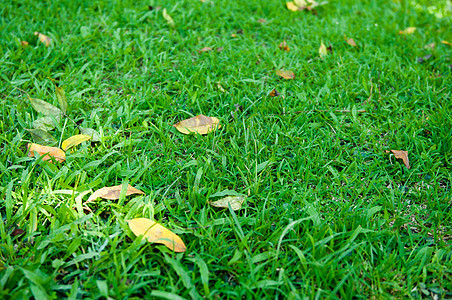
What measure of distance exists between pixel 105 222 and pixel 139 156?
0.44 m

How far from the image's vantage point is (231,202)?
5.19 feet

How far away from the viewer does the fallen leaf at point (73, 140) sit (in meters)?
1.78

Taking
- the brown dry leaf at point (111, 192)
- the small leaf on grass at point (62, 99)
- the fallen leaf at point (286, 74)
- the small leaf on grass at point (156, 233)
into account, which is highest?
the small leaf on grass at point (62, 99)

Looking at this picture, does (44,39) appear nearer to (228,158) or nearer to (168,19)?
(168,19)

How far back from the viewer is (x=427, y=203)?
1.67m

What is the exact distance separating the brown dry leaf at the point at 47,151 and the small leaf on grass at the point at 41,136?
59 mm

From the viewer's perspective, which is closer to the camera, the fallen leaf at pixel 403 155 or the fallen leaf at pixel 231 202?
the fallen leaf at pixel 231 202

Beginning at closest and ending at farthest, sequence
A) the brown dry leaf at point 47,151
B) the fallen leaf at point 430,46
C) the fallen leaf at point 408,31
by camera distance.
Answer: the brown dry leaf at point 47,151
the fallen leaf at point 430,46
the fallen leaf at point 408,31

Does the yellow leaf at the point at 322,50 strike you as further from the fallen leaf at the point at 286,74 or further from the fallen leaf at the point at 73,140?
the fallen leaf at the point at 73,140

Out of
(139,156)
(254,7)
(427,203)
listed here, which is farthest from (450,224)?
(254,7)

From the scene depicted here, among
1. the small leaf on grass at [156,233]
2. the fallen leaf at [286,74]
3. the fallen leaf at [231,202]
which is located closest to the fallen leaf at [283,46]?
the fallen leaf at [286,74]

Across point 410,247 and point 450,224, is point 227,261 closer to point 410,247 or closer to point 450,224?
point 410,247

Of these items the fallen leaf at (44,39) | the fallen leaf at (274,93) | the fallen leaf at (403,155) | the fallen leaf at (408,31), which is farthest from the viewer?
the fallen leaf at (408,31)

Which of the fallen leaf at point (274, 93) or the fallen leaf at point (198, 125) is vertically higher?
the fallen leaf at point (274, 93)
